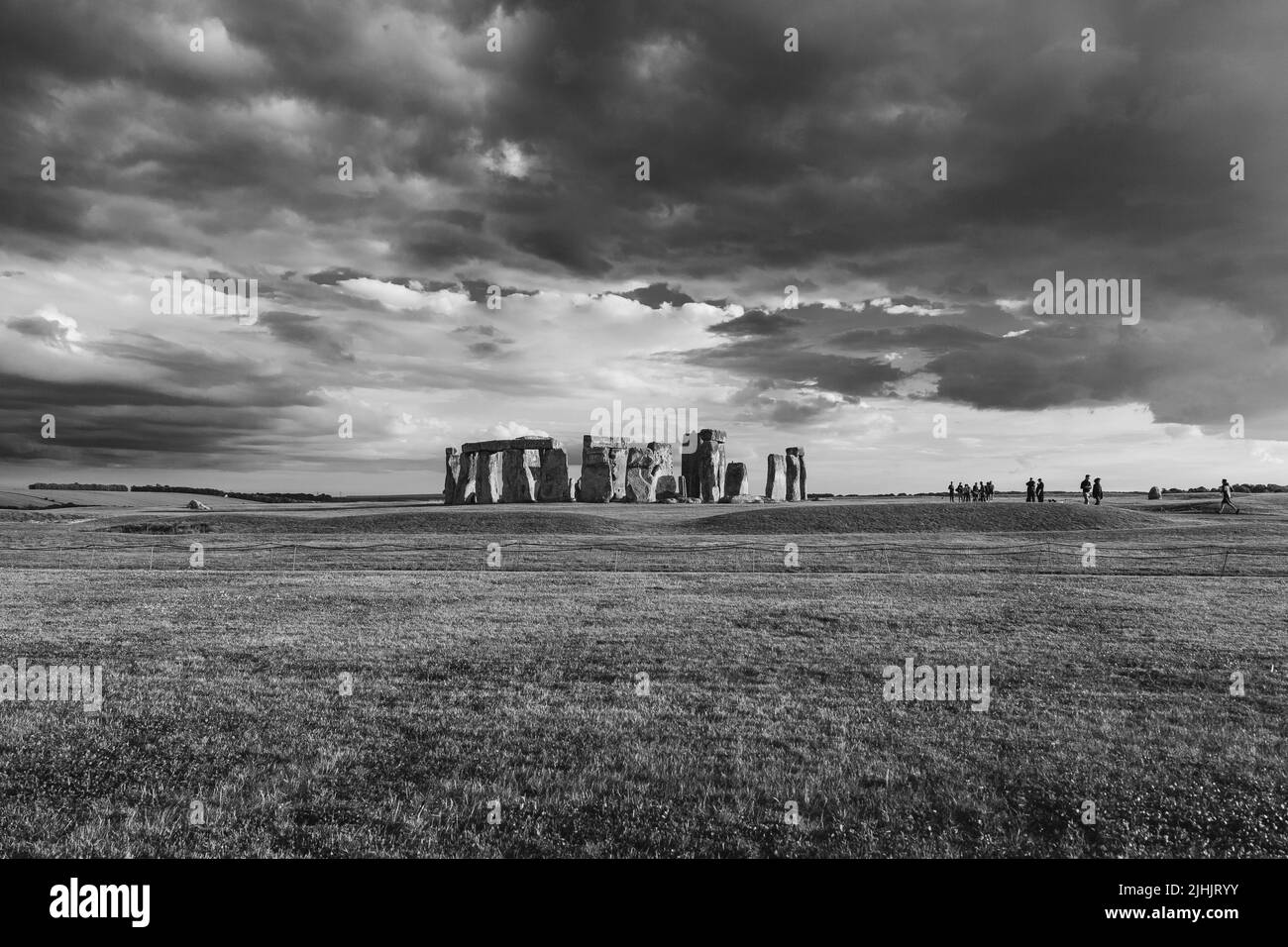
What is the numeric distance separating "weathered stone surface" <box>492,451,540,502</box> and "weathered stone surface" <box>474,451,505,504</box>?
0.81 metres

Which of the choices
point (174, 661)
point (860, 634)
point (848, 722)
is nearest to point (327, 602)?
point (174, 661)

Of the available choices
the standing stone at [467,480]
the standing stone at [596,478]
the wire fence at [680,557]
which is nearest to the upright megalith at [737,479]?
the standing stone at [596,478]

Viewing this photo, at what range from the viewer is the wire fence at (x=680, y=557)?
3212 cm

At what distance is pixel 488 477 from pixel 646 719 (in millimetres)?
81734

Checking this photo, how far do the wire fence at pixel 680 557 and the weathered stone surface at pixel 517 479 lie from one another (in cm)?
4409

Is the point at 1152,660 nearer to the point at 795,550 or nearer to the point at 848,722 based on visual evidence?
the point at 848,722

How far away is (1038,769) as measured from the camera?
8.70 metres

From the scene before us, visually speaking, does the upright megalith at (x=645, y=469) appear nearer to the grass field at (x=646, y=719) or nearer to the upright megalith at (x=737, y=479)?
the upright megalith at (x=737, y=479)

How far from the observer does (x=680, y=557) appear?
37125 mm

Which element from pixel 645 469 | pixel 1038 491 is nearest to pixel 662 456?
pixel 645 469

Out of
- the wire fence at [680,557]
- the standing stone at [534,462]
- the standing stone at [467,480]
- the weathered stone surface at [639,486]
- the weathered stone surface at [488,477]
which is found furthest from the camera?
the standing stone at [467,480]

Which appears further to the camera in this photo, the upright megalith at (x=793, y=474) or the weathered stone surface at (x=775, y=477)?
the upright megalith at (x=793, y=474)

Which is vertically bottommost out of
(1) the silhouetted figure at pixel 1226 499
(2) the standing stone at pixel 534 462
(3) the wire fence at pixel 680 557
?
(3) the wire fence at pixel 680 557

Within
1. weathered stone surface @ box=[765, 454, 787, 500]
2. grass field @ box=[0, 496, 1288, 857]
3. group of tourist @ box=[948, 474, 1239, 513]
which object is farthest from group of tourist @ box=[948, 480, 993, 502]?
grass field @ box=[0, 496, 1288, 857]
